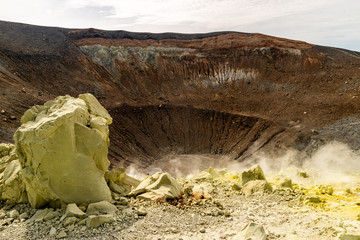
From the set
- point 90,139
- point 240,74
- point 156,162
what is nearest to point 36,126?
point 90,139

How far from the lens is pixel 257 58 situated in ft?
111

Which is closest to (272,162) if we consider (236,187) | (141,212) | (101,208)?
(236,187)

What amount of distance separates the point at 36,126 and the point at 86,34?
3230 cm

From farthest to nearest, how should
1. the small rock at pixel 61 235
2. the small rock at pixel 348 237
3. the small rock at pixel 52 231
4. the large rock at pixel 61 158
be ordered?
the large rock at pixel 61 158 → the small rock at pixel 52 231 → the small rock at pixel 61 235 → the small rock at pixel 348 237

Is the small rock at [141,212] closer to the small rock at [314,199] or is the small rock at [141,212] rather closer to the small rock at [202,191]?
the small rock at [202,191]

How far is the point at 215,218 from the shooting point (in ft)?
24.2

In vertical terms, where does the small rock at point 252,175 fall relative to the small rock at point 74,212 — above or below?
below

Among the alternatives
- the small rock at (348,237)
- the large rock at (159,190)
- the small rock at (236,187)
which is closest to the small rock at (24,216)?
the large rock at (159,190)

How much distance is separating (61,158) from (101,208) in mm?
1680

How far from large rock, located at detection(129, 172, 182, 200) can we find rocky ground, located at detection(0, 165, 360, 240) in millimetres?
207

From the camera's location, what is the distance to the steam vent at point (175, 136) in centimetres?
706

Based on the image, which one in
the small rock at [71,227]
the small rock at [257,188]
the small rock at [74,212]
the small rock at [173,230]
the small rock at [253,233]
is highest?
the small rock at [253,233]

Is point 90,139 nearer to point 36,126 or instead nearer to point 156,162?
point 36,126

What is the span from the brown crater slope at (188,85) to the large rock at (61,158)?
10.0 m
